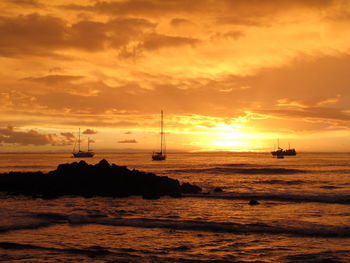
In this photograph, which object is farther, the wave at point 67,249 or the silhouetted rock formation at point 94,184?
the silhouetted rock formation at point 94,184

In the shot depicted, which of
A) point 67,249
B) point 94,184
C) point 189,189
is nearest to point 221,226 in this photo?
point 67,249

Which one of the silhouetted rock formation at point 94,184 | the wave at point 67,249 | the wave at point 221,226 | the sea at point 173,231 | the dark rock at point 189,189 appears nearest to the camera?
the sea at point 173,231

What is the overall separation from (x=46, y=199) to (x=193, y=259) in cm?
2303

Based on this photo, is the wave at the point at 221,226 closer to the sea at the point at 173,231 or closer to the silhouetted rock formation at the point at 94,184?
the sea at the point at 173,231

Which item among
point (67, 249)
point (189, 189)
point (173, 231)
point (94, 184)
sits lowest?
point (173, 231)

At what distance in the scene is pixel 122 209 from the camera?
1139 inches

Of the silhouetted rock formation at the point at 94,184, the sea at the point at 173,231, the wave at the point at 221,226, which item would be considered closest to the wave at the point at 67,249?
the sea at the point at 173,231

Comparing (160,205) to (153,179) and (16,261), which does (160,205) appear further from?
(16,261)

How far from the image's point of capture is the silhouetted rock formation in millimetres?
38438

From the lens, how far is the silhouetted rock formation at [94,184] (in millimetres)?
38438

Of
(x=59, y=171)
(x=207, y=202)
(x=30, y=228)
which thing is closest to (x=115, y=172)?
(x=59, y=171)

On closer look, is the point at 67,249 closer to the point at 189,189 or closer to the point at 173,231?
the point at 173,231

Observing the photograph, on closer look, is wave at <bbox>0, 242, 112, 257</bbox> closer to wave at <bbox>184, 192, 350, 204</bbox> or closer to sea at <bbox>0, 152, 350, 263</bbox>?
sea at <bbox>0, 152, 350, 263</bbox>

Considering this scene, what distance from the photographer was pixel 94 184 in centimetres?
4012
